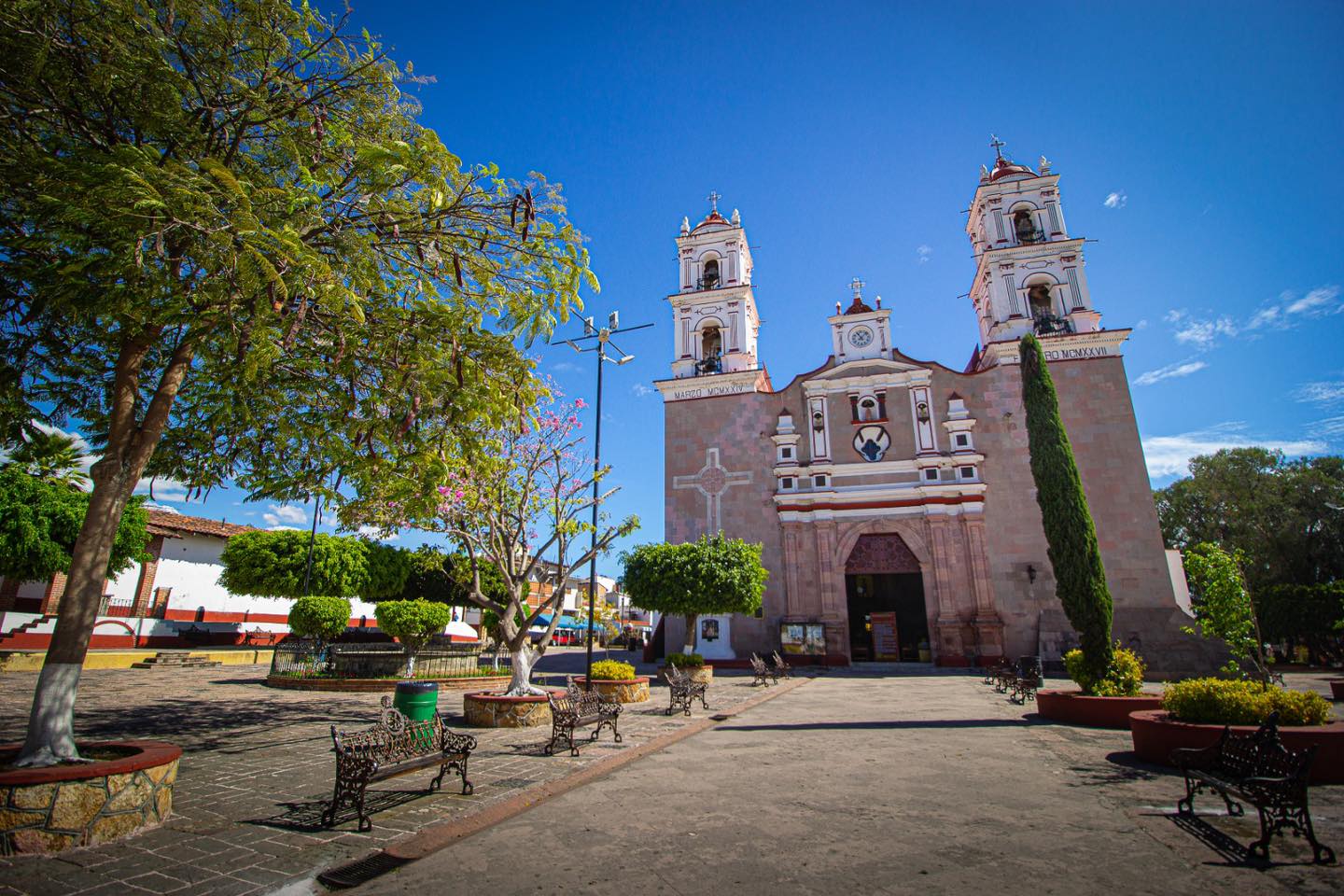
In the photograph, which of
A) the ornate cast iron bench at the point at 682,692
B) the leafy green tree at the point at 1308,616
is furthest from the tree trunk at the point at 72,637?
the leafy green tree at the point at 1308,616

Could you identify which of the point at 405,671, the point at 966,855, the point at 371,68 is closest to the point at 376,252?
the point at 371,68

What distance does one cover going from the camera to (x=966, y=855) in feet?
15.7

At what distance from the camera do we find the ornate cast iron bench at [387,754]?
550 centimetres

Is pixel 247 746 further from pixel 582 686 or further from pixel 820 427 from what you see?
pixel 820 427

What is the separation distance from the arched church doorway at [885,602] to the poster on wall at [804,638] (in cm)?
300

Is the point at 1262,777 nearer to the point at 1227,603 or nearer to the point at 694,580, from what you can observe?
the point at 1227,603

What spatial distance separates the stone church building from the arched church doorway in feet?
0.28

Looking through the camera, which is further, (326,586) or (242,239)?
(326,586)

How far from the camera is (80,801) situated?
4785 mm

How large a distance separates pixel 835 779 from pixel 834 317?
28.1 metres

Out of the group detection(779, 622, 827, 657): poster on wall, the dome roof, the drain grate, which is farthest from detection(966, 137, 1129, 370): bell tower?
the drain grate

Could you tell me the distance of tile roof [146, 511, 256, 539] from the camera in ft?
109

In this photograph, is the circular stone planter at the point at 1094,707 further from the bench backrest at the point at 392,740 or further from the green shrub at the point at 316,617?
the green shrub at the point at 316,617

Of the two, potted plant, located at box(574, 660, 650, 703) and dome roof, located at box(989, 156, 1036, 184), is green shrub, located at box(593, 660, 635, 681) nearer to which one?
potted plant, located at box(574, 660, 650, 703)
